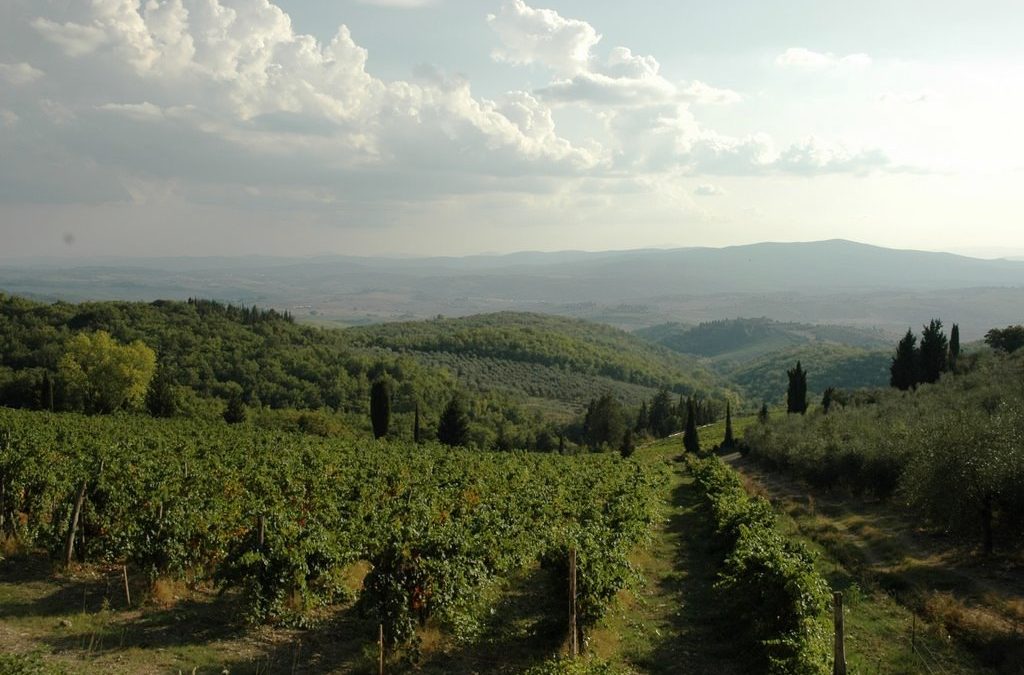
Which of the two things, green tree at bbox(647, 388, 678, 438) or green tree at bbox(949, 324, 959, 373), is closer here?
green tree at bbox(949, 324, 959, 373)

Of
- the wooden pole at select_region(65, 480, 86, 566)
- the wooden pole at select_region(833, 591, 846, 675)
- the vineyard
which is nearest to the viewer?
the wooden pole at select_region(833, 591, 846, 675)

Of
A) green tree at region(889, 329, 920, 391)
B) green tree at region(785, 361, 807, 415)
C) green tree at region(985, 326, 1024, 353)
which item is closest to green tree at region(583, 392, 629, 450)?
green tree at region(785, 361, 807, 415)

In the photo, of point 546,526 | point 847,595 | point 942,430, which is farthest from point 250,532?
point 942,430

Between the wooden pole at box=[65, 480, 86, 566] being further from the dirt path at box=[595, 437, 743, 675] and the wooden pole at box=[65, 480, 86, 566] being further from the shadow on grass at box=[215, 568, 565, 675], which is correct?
the dirt path at box=[595, 437, 743, 675]

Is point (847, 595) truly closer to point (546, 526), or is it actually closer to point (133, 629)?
point (546, 526)

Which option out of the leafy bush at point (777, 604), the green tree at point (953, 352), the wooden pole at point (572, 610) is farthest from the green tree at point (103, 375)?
the green tree at point (953, 352)

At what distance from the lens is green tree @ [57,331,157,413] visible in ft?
243

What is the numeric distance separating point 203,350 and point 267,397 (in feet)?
62.0

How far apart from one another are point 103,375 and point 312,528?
72006 mm

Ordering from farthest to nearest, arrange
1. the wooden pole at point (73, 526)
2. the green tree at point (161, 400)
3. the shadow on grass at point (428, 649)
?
the green tree at point (161, 400), the wooden pole at point (73, 526), the shadow on grass at point (428, 649)

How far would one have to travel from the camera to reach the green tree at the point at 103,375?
74062 mm

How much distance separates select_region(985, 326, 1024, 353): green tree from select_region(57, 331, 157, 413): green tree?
103432mm

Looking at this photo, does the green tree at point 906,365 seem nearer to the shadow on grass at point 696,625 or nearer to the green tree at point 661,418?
the green tree at point 661,418

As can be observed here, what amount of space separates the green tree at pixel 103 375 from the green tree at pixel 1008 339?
103432 millimetres
